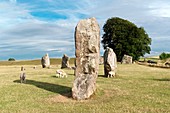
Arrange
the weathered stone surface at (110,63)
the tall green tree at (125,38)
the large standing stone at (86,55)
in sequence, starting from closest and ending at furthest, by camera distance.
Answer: the large standing stone at (86,55), the weathered stone surface at (110,63), the tall green tree at (125,38)

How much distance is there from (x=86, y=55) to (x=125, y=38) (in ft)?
166

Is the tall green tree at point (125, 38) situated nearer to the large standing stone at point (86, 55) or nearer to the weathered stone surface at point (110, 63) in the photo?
the weathered stone surface at point (110, 63)

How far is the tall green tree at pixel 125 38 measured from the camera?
212ft

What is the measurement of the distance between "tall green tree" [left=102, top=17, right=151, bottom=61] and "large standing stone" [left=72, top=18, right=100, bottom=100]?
48.2 metres

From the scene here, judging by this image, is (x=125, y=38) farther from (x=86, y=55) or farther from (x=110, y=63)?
(x=86, y=55)

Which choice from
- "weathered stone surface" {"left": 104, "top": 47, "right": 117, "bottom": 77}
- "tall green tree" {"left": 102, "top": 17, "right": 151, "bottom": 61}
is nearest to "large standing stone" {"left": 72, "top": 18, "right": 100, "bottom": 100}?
"weathered stone surface" {"left": 104, "top": 47, "right": 117, "bottom": 77}

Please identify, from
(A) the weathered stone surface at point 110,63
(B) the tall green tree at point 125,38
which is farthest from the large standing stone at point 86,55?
(B) the tall green tree at point 125,38

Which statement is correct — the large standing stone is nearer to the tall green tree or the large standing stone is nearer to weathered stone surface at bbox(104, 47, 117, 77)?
weathered stone surface at bbox(104, 47, 117, 77)

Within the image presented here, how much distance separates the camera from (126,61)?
5572cm

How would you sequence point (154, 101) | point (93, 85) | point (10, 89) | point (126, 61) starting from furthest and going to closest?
point (126, 61) < point (10, 89) < point (93, 85) < point (154, 101)

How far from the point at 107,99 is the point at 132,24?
55643mm

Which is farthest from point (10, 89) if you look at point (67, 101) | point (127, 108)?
point (127, 108)

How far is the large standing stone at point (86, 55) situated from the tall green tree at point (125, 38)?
4822 cm

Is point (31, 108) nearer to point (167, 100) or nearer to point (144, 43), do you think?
point (167, 100)
